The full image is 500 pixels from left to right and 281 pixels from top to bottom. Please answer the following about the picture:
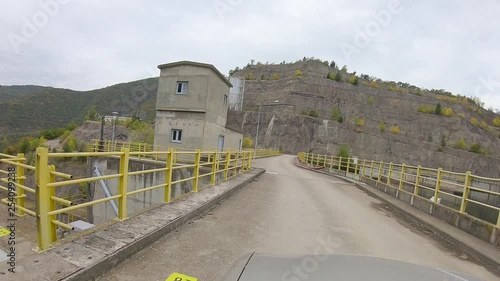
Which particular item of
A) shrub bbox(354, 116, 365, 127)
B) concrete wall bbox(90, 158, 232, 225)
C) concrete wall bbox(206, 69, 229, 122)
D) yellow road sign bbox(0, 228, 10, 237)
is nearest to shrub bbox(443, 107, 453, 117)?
shrub bbox(354, 116, 365, 127)

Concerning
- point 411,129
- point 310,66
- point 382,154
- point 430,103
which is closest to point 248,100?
point 310,66

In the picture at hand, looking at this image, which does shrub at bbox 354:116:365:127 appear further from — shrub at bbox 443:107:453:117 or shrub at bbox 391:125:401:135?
shrub at bbox 443:107:453:117

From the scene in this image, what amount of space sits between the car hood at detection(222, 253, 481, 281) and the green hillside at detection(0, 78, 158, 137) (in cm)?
8317

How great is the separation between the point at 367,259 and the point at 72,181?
327 centimetres

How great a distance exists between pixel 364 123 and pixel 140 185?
67633mm

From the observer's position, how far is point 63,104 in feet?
284

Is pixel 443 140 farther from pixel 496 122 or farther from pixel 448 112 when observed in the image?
pixel 496 122

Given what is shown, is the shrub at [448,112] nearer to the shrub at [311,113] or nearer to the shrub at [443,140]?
the shrub at [443,140]

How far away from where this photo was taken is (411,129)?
75.1 m

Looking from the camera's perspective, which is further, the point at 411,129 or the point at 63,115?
the point at 63,115

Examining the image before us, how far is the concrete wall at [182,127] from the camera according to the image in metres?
20.3

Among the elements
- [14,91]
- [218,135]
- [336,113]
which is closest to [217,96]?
[218,135]

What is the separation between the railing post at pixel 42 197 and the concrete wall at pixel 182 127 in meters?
17.2

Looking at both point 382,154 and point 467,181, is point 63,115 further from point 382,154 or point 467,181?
point 467,181
